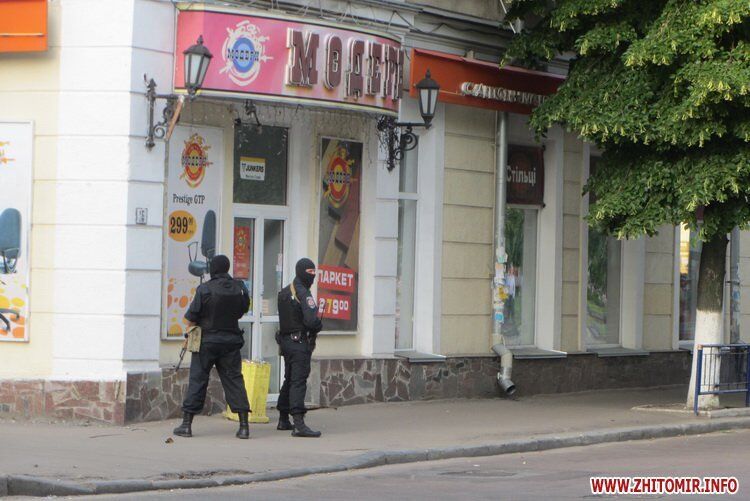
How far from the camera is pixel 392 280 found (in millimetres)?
17906

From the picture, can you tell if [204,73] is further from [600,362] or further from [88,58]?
[600,362]

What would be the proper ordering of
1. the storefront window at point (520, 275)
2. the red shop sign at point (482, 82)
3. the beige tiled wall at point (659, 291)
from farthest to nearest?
the beige tiled wall at point (659, 291), the storefront window at point (520, 275), the red shop sign at point (482, 82)

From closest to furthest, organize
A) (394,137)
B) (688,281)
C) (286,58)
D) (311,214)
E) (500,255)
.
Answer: (286,58)
(311,214)
(394,137)
(500,255)
(688,281)

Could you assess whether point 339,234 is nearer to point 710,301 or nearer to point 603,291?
point 710,301

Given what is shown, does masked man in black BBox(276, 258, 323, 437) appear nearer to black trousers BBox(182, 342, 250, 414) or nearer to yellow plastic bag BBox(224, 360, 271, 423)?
black trousers BBox(182, 342, 250, 414)

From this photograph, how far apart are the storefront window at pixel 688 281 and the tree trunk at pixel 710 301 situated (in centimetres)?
554

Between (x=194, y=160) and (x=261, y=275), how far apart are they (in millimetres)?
1773

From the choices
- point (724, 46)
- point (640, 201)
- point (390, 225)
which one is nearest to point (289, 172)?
point (390, 225)

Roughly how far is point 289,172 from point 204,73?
2589 millimetres

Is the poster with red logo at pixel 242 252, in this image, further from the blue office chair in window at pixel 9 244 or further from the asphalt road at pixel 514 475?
the asphalt road at pixel 514 475

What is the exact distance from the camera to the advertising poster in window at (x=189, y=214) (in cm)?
1546

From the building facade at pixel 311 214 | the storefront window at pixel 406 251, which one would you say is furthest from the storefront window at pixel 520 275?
the storefront window at pixel 406 251

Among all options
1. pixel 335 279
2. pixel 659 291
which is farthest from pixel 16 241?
pixel 659 291

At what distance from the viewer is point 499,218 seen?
1925 centimetres
